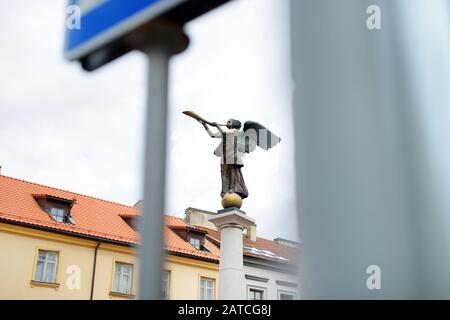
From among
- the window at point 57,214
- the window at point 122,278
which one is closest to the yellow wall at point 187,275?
the window at point 122,278

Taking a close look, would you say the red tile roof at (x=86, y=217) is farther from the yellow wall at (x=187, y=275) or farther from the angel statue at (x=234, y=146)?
the angel statue at (x=234, y=146)

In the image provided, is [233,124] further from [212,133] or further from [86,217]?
[86,217]

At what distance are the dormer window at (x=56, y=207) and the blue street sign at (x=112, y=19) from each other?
1945 cm

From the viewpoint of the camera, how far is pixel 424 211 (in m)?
1.74

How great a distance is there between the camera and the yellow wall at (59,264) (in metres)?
17.7

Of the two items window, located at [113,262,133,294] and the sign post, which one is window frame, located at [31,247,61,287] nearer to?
window, located at [113,262,133,294]

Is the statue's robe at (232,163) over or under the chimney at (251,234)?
under

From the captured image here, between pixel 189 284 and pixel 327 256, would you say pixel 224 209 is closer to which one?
pixel 327 256

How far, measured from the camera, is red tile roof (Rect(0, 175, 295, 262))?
62.9 ft

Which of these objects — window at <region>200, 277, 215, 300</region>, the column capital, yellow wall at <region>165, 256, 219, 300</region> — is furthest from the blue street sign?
window at <region>200, 277, 215, 300</region>

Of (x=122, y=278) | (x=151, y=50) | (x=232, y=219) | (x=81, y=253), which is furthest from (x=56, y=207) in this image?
(x=151, y=50)

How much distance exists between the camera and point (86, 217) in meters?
21.4

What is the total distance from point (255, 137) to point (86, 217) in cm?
1187

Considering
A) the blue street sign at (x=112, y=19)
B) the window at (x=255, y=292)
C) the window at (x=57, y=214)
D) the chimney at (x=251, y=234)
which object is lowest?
the blue street sign at (x=112, y=19)
